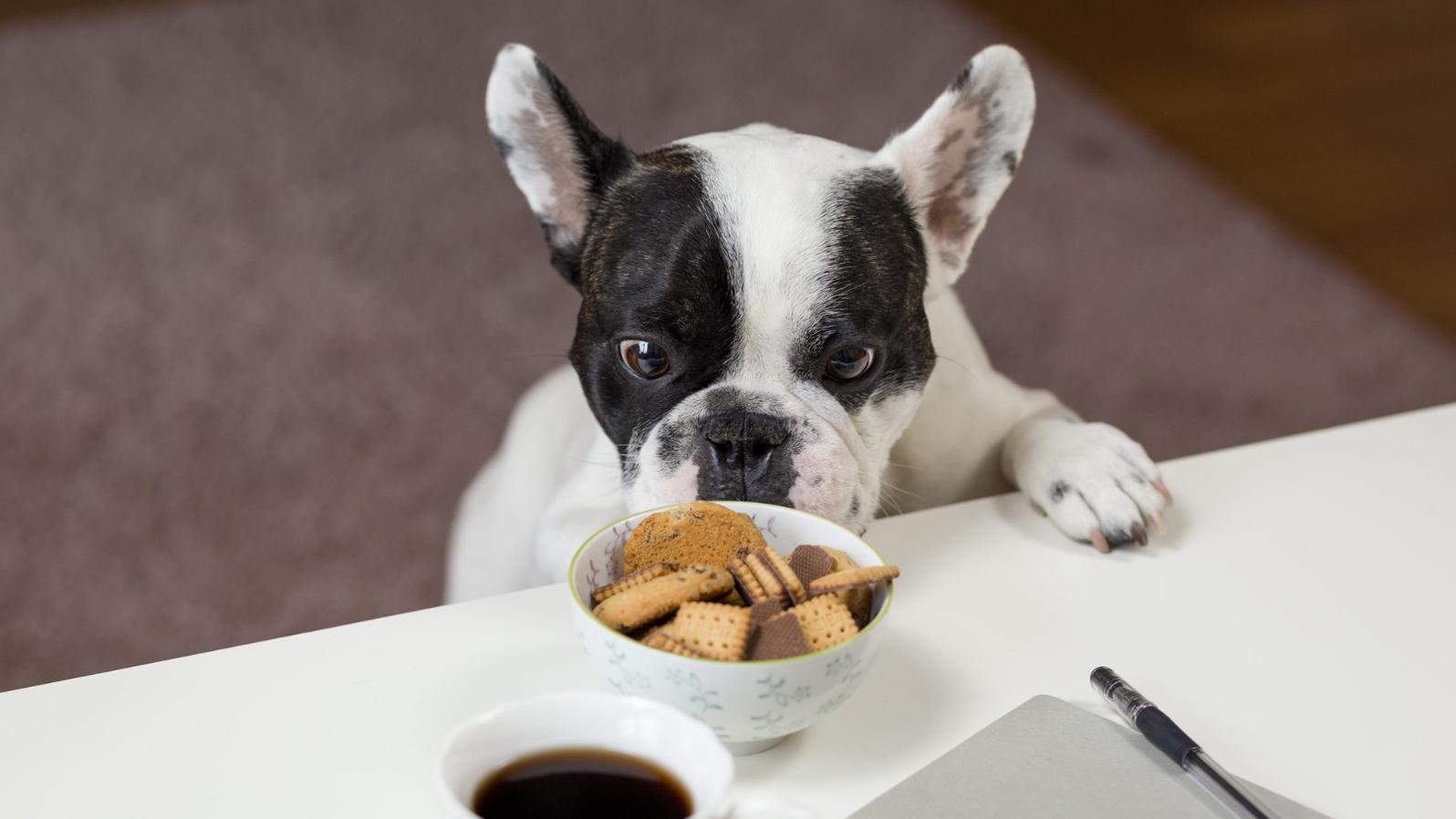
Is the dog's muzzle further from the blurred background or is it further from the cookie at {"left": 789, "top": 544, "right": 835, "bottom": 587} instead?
the blurred background

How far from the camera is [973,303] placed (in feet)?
10.8

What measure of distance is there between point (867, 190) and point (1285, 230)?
2.63 metres

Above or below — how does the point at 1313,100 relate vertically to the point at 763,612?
above

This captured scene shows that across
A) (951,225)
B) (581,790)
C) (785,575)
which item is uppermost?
(951,225)

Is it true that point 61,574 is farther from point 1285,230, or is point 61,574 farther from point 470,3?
point 1285,230

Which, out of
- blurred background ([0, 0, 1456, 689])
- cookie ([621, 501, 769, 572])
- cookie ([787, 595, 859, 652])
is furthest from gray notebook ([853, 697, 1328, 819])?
blurred background ([0, 0, 1456, 689])

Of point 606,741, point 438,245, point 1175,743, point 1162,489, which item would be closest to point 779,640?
point 606,741

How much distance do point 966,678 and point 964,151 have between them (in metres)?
0.62

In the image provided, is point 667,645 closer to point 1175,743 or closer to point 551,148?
point 1175,743

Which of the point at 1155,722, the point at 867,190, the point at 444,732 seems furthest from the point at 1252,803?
the point at 867,190

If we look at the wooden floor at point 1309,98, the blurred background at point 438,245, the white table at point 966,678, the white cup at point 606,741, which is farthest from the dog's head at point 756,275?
the wooden floor at point 1309,98

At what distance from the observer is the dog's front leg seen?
1291 millimetres

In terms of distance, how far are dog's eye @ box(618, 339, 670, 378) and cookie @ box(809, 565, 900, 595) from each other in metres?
0.41

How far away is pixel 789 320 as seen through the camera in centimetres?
130
